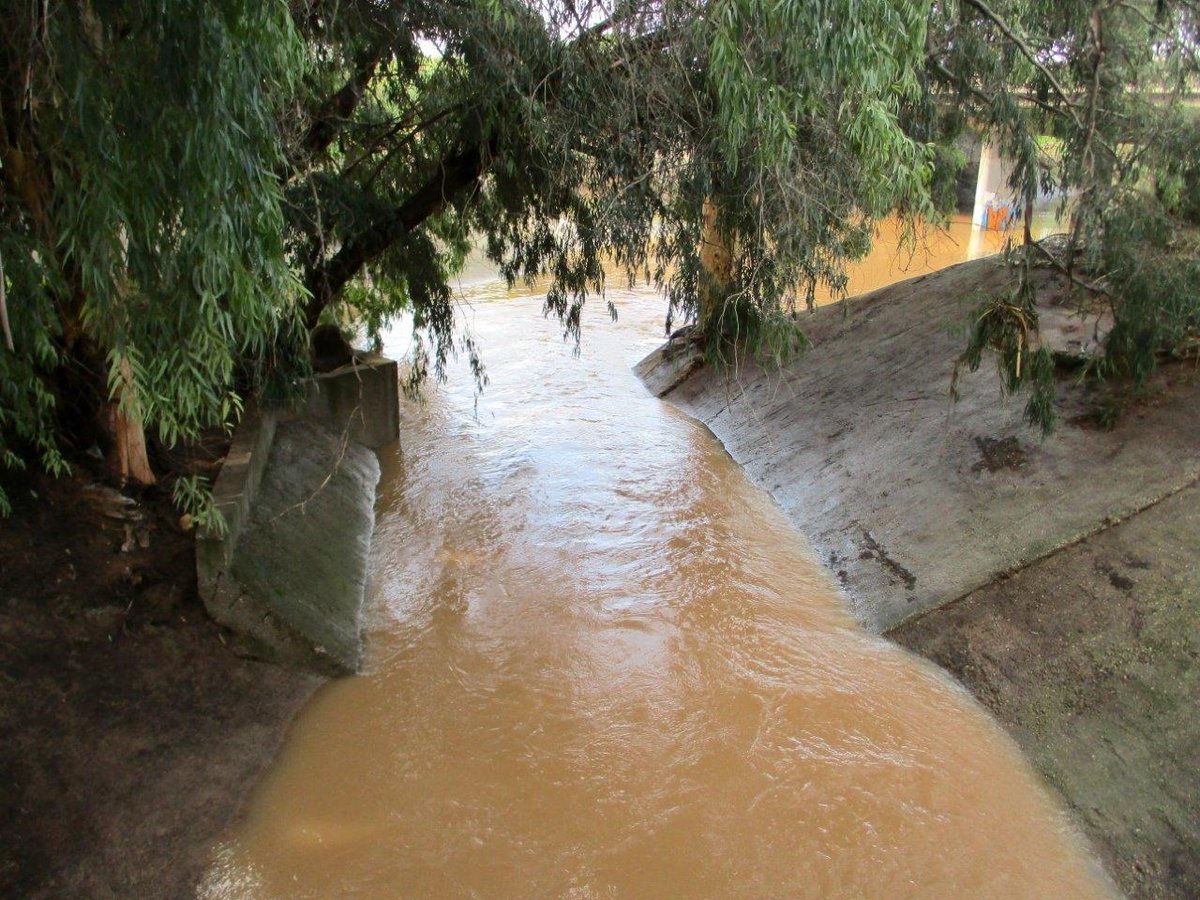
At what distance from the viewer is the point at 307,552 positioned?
6.52 meters

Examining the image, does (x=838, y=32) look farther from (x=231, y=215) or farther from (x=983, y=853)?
(x=983, y=853)

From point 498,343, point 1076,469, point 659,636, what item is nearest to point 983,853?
point 659,636

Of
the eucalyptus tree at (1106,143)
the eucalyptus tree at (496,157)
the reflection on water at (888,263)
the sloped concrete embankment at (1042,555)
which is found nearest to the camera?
the eucalyptus tree at (496,157)

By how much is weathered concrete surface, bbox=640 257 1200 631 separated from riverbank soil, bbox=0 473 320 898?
3750 millimetres

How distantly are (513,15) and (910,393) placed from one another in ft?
18.7

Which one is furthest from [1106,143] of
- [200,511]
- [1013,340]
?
[200,511]

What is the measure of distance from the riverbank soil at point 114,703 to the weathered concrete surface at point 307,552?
0.86ft

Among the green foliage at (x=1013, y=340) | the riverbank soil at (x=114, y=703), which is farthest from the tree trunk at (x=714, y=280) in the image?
the riverbank soil at (x=114, y=703)

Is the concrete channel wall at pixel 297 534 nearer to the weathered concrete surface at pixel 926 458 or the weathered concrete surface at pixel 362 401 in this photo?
the weathered concrete surface at pixel 362 401

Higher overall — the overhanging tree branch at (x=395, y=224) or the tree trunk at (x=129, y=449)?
the overhanging tree branch at (x=395, y=224)

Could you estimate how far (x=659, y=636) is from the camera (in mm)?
6348

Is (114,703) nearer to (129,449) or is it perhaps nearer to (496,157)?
(129,449)

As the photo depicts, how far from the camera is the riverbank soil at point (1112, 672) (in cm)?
446

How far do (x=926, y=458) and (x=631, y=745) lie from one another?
4262 millimetres
